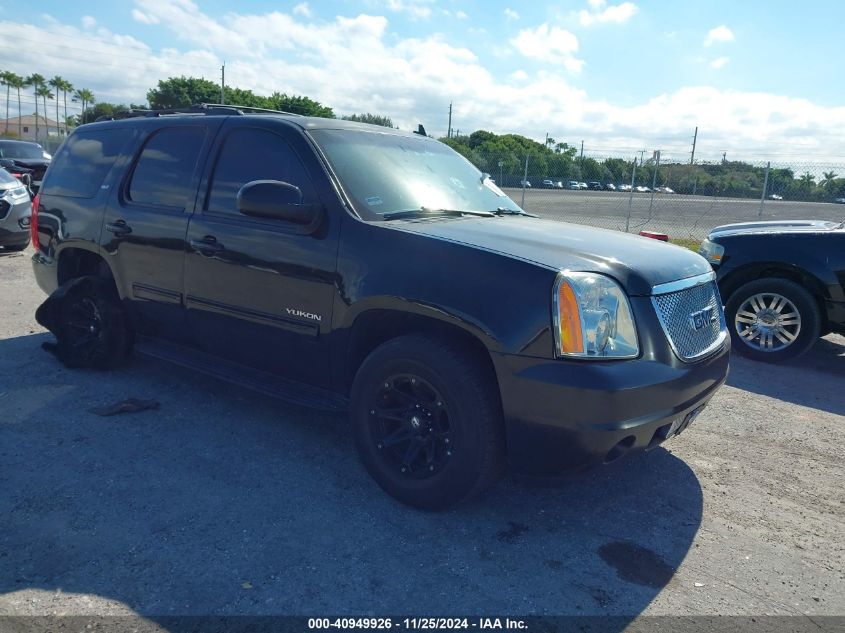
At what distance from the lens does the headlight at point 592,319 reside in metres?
2.79

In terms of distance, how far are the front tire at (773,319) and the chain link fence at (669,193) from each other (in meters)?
9.93

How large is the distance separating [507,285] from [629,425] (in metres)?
0.79

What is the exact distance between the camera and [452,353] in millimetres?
3025

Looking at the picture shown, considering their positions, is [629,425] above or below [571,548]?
above

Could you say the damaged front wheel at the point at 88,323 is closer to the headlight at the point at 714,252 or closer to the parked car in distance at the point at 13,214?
the headlight at the point at 714,252

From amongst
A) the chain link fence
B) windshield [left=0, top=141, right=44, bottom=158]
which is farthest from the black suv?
windshield [left=0, top=141, right=44, bottom=158]

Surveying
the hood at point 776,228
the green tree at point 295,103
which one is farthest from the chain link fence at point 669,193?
the green tree at point 295,103

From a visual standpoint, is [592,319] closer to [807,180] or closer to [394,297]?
[394,297]

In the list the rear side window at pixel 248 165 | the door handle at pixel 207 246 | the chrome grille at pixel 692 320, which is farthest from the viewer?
the door handle at pixel 207 246

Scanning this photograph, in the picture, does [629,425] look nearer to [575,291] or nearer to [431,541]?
[575,291]

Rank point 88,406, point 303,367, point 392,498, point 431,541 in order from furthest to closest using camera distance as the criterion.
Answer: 1. point 88,406
2. point 303,367
3. point 392,498
4. point 431,541

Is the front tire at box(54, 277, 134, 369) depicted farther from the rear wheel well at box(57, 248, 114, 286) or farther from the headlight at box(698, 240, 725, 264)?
the headlight at box(698, 240, 725, 264)

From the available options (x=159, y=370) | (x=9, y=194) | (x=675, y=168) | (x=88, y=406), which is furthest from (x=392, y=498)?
(x=675, y=168)

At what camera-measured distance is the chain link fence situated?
16453 mm
